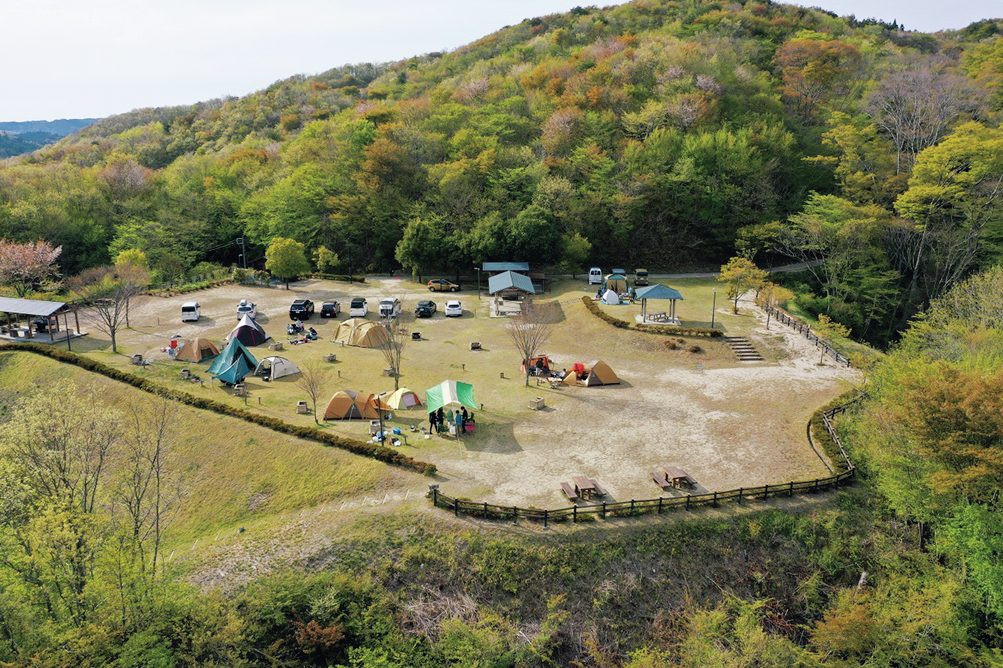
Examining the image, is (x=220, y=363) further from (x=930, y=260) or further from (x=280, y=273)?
(x=930, y=260)

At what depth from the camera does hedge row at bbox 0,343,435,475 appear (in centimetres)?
2117

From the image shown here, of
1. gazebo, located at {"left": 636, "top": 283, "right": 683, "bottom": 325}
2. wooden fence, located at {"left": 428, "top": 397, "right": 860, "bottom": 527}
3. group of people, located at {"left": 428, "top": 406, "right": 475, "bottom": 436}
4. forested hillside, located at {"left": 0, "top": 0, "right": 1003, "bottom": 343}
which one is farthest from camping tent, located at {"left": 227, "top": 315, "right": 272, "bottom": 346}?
gazebo, located at {"left": 636, "top": 283, "right": 683, "bottom": 325}

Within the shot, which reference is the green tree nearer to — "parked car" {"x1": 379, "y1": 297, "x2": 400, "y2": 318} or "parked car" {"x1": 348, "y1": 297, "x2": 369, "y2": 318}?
"parked car" {"x1": 348, "y1": 297, "x2": 369, "y2": 318}

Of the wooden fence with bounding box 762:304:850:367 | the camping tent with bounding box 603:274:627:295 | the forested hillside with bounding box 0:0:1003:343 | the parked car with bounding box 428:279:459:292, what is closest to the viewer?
the wooden fence with bounding box 762:304:850:367

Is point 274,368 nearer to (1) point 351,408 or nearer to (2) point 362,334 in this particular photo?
(2) point 362,334

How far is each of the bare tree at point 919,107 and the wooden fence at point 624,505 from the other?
116 feet

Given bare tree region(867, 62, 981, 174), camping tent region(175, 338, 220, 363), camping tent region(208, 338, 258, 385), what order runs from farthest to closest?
bare tree region(867, 62, 981, 174), camping tent region(175, 338, 220, 363), camping tent region(208, 338, 258, 385)

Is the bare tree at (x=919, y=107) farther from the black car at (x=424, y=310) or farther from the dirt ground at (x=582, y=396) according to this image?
the black car at (x=424, y=310)

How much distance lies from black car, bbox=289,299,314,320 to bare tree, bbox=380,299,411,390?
480 cm

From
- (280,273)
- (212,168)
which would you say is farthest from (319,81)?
(280,273)

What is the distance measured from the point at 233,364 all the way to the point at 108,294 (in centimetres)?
1565

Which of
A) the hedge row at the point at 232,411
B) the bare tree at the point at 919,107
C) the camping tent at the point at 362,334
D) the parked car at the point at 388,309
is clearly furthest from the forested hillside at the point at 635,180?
the hedge row at the point at 232,411

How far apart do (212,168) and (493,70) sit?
37.0m

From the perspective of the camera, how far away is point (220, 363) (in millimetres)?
28766
